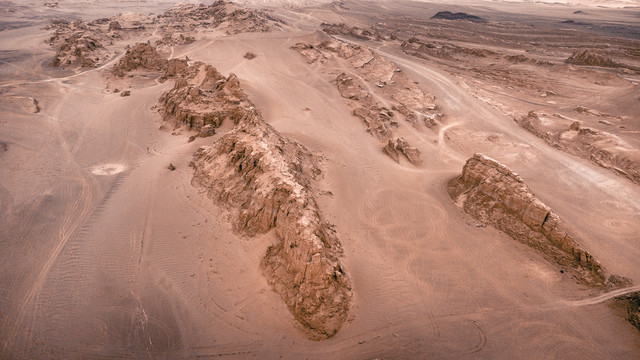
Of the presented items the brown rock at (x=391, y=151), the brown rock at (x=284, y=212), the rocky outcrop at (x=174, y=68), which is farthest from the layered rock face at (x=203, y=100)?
the brown rock at (x=391, y=151)

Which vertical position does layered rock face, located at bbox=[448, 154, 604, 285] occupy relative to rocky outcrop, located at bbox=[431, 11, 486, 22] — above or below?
below

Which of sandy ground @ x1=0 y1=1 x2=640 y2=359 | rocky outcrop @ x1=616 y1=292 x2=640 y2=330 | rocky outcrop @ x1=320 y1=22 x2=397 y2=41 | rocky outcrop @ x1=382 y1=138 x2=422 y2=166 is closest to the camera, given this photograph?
sandy ground @ x1=0 y1=1 x2=640 y2=359

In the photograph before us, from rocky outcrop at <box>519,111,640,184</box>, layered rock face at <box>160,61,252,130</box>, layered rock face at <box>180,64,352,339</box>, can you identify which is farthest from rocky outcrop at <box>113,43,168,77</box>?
rocky outcrop at <box>519,111,640,184</box>

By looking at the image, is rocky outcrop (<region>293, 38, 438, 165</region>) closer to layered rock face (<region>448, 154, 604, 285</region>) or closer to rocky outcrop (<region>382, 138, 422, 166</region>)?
rocky outcrop (<region>382, 138, 422, 166</region>)

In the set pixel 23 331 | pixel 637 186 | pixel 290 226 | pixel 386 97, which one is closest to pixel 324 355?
→ pixel 290 226

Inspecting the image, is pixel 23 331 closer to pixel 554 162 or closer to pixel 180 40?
pixel 554 162

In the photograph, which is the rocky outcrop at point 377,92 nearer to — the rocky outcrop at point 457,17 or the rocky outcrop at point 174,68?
the rocky outcrop at point 174,68
